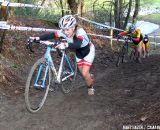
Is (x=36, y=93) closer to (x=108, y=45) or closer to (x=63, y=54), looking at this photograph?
(x=63, y=54)

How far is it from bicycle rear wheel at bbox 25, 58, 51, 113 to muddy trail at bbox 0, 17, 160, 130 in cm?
15

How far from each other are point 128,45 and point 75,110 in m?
7.85

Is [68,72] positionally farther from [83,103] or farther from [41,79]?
[41,79]

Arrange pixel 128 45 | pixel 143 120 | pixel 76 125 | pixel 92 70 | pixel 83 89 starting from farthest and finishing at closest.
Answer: pixel 128 45 → pixel 92 70 → pixel 83 89 → pixel 76 125 → pixel 143 120

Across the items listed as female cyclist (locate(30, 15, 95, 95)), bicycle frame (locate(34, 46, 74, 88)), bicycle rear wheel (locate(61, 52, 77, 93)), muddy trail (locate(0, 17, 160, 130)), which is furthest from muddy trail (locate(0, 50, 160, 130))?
female cyclist (locate(30, 15, 95, 95))

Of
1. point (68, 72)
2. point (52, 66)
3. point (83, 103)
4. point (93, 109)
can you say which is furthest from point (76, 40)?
point (93, 109)

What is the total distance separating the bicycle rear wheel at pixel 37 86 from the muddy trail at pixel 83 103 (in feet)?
0.51

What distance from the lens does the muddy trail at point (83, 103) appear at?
6293 millimetres

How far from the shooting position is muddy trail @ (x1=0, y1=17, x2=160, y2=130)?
6.29 meters

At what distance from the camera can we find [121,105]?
23.5ft

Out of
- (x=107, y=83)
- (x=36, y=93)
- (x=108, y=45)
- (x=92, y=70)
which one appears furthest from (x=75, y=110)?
(x=108, y=45)

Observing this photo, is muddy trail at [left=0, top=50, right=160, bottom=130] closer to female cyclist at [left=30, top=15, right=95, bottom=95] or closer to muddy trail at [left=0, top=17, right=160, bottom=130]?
muddy trail at [left=0, top=17, right=160, bottom=130]

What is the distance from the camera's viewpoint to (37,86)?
689cm

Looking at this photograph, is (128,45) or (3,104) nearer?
(3,104)
